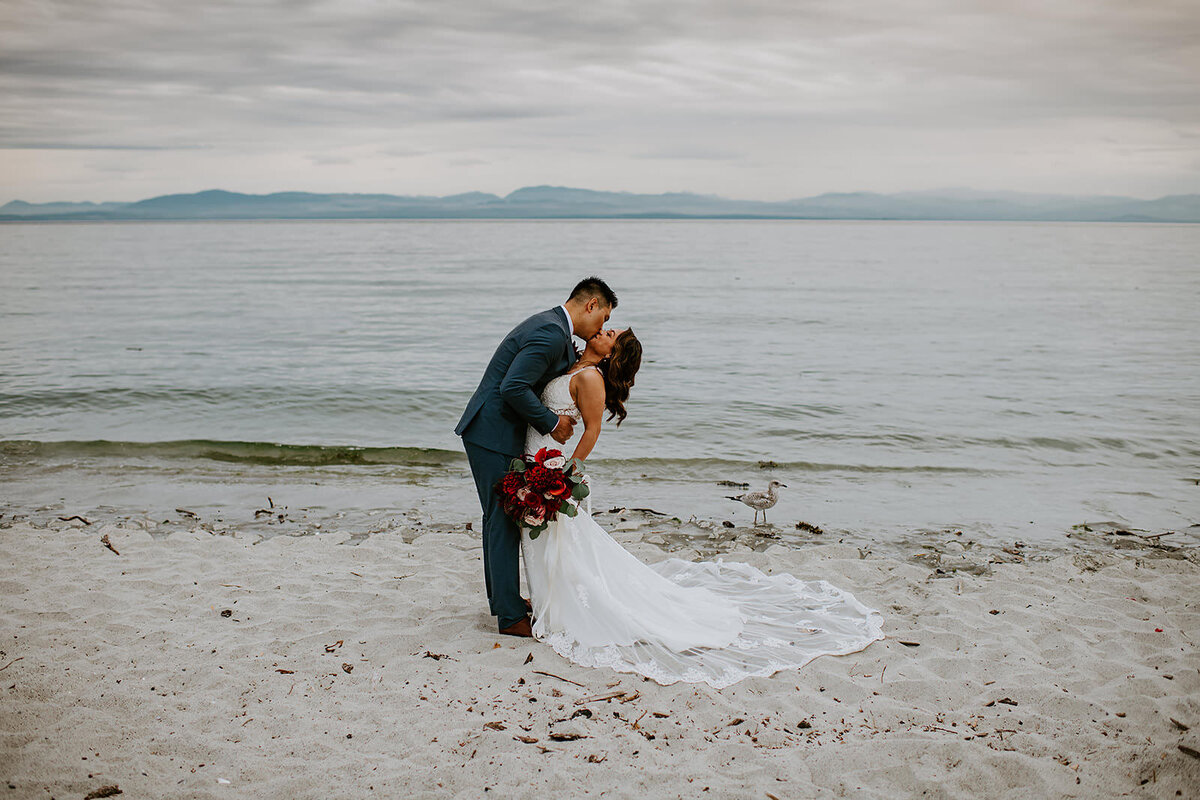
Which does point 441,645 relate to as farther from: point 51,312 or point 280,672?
point 51,312

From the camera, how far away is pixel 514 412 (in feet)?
17.1

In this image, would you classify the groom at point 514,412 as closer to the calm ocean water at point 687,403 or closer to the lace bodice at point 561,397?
the lace bodice at point 561,397

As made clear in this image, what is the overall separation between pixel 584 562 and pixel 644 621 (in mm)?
525

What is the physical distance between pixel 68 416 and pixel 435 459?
22.5 ft

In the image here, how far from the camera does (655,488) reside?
10047 millimetres

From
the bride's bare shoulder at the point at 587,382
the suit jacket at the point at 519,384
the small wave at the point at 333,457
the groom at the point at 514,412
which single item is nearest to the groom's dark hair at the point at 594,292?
the groom at the point at 514,412

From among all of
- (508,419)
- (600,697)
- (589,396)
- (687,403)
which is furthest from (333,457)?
(600,697)

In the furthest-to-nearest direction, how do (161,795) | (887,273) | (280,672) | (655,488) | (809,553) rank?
1. (887,273)
2. (655,488)
3. (809,553)
4. (280,672)
5. (161,795)

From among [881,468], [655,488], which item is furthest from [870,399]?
[655,488]

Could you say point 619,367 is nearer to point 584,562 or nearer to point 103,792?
point 584,562

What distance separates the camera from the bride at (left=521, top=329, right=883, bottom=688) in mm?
4965

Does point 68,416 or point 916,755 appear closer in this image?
point 916,755

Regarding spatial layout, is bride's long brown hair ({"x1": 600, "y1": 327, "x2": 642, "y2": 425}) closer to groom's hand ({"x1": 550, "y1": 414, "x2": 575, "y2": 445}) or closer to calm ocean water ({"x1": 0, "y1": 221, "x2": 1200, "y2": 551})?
groom's hand ({"x1": 550, "y1": 414, "x2": 575, "y2": 445})

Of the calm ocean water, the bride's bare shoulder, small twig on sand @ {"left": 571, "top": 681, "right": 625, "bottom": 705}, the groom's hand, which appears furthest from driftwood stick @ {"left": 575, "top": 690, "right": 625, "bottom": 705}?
the calm ocean water
